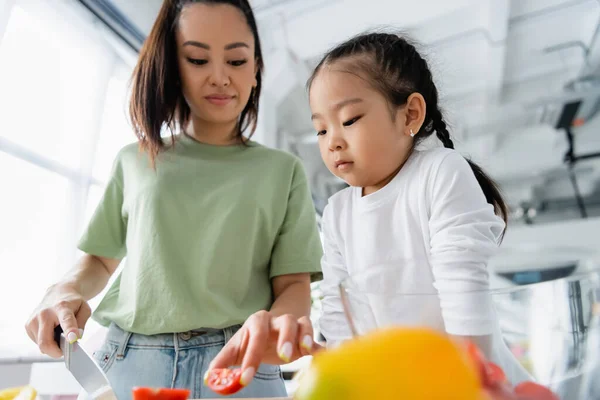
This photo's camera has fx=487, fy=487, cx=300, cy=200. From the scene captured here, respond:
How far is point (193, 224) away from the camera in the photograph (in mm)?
813

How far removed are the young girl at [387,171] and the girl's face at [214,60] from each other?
6.9 inches

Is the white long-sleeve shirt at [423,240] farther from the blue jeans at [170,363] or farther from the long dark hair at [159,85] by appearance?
the long dark hair at [159,85]

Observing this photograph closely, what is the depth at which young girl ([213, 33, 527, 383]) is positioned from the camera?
21.3 inches

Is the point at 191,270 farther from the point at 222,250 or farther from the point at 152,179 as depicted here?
the point at 152,179

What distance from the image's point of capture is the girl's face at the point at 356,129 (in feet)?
2.13

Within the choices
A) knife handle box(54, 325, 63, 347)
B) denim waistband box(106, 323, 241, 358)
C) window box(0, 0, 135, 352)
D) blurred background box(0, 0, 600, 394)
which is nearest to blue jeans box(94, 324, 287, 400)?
denim waistband box(106, 323, 241, 358)

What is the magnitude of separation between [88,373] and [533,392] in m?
0.46

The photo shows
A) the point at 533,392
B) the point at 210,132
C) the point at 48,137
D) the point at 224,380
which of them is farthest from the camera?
the point at 48,137

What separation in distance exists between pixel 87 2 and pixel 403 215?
1726 mm

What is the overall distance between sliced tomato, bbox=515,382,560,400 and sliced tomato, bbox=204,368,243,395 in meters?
0.19

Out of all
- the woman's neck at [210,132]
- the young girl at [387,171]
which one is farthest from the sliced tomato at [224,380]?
the woman's neck at [210,132]

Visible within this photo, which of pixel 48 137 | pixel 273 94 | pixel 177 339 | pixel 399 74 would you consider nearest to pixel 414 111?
pixel 399 74

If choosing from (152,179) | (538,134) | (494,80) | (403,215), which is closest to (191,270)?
(152,179)

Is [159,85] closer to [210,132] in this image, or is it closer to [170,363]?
[210,132]
